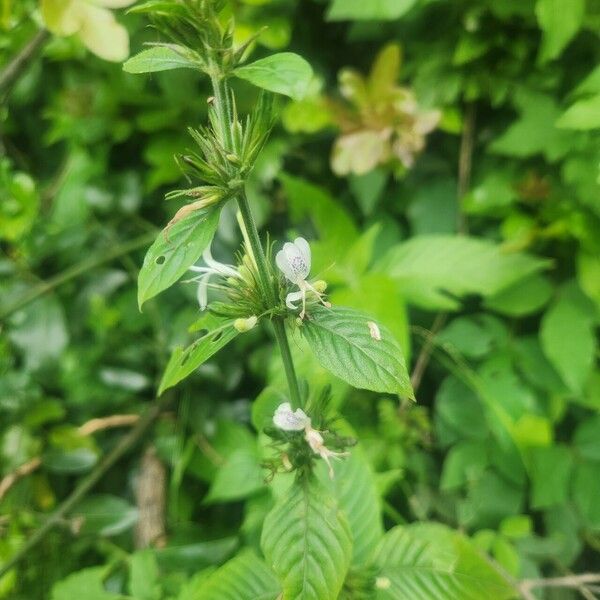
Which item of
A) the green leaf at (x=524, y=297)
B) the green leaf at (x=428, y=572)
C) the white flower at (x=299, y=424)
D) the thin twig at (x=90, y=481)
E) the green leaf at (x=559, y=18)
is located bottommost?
the thin twig at (x=90, y=481)

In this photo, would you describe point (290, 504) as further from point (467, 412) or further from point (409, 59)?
point (409, 59)

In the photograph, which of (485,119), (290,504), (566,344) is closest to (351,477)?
(290,504)

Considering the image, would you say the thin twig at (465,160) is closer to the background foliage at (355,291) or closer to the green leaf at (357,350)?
the background foliage at (355,291)

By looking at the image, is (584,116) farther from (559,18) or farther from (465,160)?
(465,160)

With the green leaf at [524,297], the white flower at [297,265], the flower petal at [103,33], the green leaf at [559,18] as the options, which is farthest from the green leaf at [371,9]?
the white flower at [297,265]

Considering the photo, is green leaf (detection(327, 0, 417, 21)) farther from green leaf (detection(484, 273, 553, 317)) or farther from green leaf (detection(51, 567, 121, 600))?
green leaf (detection(51, 567, 121, 600))

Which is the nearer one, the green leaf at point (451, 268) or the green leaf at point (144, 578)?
the green leaf at point (144, 578)
